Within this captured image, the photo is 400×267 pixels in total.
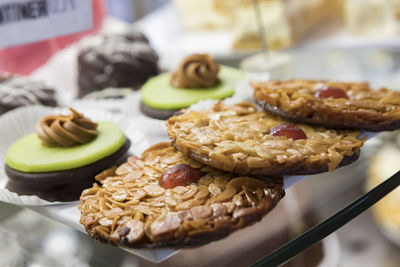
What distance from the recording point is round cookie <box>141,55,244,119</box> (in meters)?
1.36

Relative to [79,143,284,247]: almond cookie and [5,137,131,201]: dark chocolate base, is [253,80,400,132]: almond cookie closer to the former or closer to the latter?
[79,143,284,247]: almond cookie

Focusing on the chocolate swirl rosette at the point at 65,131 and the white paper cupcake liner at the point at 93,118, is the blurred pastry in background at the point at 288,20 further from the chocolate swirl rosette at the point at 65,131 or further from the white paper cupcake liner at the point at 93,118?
the chocolate swirl rosette at the point at 65,131

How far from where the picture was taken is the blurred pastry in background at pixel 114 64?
5.32ft

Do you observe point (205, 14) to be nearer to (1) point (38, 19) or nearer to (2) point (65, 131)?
(1) point (38, 19)

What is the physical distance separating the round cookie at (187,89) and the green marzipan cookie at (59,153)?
0.63 feet

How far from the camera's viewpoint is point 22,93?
1.44 metres

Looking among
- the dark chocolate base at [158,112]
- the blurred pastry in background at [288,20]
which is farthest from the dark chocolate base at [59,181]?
the blurred pastry in background at [288,20]

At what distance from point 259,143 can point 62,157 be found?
451 millimetres

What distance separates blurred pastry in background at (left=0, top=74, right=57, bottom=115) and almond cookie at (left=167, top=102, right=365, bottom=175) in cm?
57

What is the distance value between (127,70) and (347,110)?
83cm

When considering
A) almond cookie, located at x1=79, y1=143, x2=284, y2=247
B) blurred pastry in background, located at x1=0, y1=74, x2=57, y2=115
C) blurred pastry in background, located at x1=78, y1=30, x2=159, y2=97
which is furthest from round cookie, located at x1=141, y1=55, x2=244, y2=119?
almond cookie, located at x1=79, y1=143, x2=284, y2=247

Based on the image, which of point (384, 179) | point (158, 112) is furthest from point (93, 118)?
point (384, 179)

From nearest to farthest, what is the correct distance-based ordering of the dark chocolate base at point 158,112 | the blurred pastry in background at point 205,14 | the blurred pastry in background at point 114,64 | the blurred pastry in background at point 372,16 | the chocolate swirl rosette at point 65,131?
the chocolate swirl rosette at point 65,131, the dark chocolate base at point 158,112, the blurred pastry in background at point 114,64, the blurred pastry in background at point 372,16, the blurred pastry in background at point 205,14

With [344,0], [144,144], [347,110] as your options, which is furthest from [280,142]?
[344,0]
